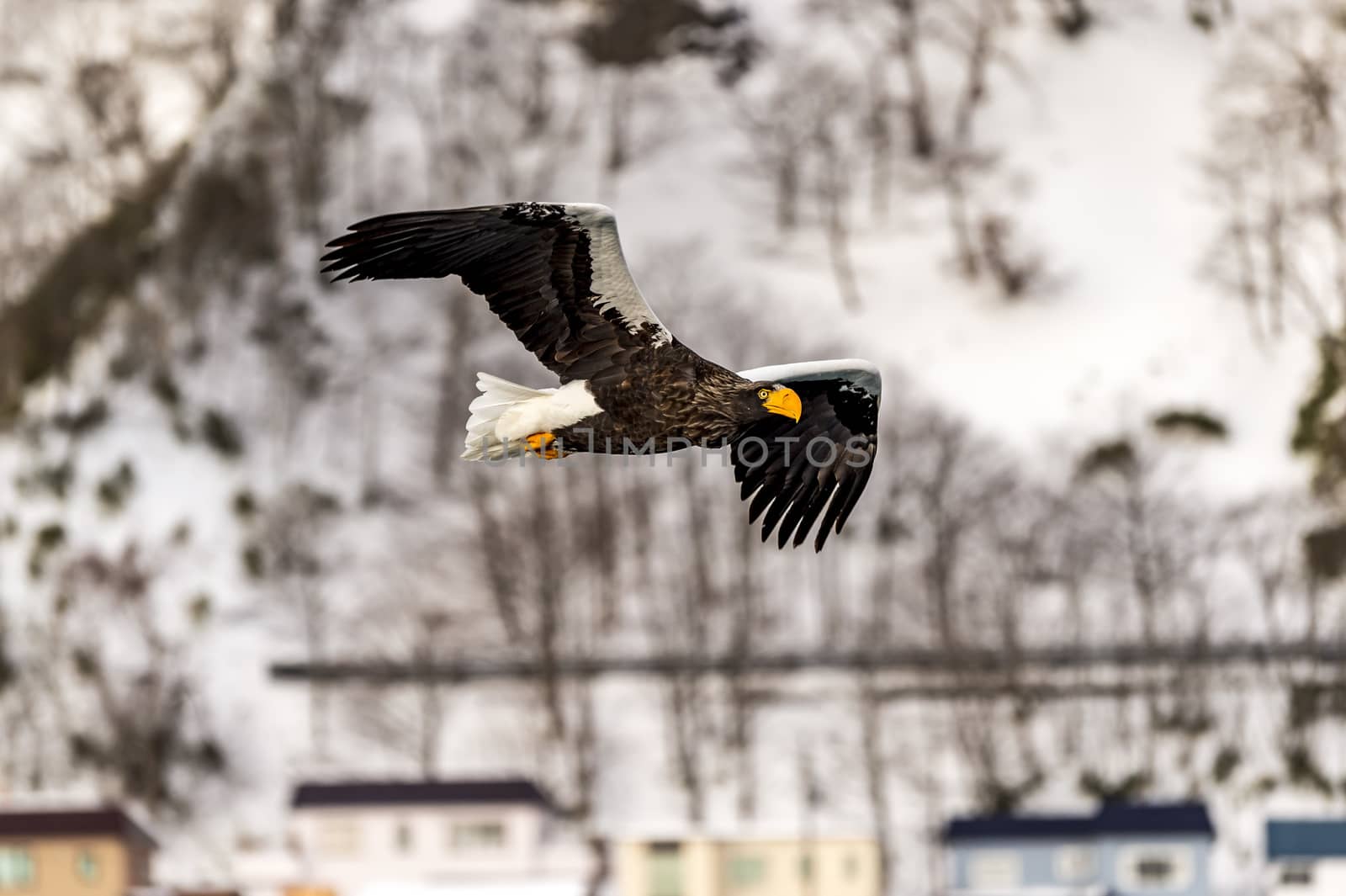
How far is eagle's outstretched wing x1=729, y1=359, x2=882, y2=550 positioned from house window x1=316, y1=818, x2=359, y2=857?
29.5 meters

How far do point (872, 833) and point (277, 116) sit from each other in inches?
1310

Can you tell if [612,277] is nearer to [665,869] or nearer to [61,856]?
[665,869]

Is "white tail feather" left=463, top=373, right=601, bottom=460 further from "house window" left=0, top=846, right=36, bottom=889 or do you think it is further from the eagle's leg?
"house window" left=0, top=846, right=36, bottom=889

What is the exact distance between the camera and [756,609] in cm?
5541

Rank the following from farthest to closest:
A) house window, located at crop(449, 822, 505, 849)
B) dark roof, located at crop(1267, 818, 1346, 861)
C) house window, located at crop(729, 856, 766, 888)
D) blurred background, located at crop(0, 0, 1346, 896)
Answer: blurred background, located at crop(0, 0, 1346, 896)
house window, located at crop(449, 822, 505, 849)
dark roof, located at crop(1267, 818, 1346, 861)
house window, located at crop(729, 856, 766, 888)

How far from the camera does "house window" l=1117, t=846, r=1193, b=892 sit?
42.8 m

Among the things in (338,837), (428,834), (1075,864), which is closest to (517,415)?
(1075,864)

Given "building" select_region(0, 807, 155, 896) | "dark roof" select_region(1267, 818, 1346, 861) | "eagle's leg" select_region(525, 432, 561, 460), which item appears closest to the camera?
"eagle's leg" select_region(525, 432, 561, 460)

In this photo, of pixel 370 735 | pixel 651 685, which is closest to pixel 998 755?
pixel 651 685

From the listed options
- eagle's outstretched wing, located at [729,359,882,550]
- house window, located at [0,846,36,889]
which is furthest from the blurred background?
eagle's outstretched wing, located at [729,359,882,550]

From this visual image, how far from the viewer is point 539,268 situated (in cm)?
1627

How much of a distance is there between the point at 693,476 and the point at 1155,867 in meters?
16.6

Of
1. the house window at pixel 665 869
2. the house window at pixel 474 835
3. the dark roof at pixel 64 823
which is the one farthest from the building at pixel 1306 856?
the dark roof at pixel 64 823

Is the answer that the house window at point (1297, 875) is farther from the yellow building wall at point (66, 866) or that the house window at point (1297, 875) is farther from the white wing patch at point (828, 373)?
the white wing patch at point (828, 373)
